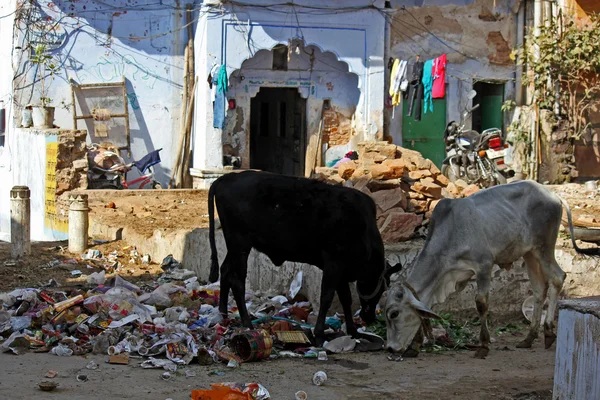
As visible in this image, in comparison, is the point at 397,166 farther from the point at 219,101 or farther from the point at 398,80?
the point at 398,80

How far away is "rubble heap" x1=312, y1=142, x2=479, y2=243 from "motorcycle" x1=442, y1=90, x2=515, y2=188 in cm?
608

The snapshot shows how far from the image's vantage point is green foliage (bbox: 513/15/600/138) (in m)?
18.5

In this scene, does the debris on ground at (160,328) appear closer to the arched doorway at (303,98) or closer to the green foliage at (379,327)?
the green foliage at (379,327)

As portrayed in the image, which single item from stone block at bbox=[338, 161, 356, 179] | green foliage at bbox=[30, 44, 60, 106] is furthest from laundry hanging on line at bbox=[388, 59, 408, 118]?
stone block at bbox=[338, 161, 356, 179]

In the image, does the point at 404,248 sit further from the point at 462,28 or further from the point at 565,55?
the point at 462,28

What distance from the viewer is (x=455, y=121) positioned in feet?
66.6

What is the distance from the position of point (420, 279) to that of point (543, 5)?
14.0 metres

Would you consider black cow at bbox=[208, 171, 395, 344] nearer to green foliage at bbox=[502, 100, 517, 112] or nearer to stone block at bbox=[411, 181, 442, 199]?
stone block at bbox=[411, 181, 442, 199]

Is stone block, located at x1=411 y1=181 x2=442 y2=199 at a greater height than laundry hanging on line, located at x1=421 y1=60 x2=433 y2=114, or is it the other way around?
laundry hanging on line, located at x1=421 y1=60 x2=433 y2=114

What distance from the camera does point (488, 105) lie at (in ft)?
70.1

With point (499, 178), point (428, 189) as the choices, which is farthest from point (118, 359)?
point (499, 178)

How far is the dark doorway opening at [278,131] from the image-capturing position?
20.8 meters

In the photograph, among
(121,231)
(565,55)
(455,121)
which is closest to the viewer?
(121,231)

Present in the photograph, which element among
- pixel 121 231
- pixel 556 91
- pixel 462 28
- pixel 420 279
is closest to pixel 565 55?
pixel 556 91
